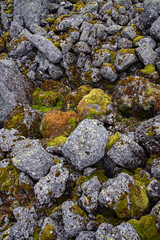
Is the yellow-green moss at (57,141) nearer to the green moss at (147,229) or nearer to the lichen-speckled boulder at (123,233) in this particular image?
the lichen-speckled boulder at (123,233)

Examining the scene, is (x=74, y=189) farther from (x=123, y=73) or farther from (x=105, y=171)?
(x=123, y=73)

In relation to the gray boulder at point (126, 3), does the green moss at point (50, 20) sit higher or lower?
lower

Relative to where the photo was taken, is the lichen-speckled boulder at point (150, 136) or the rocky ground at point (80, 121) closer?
the rocky ground at point (80, 121)

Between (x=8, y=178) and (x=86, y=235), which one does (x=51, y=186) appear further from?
(x=8, y=178)

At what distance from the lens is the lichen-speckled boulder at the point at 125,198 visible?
7230mm

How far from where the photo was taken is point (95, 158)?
9945 millimetres

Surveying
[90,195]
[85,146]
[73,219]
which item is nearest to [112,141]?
[85,146]

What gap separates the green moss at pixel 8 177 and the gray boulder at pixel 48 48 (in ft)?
45.2

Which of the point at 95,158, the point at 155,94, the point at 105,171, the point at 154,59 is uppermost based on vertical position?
the point at 154,59

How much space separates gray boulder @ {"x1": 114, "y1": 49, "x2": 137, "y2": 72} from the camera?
1616 cm

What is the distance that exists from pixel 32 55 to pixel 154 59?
14.7m

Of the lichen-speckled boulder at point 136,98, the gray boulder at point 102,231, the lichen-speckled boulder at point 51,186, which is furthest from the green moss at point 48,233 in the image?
the lichen-speckled boulder at point 136,98

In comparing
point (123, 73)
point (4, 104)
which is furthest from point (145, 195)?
point (4, 104)

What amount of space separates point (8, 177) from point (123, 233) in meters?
7.17
